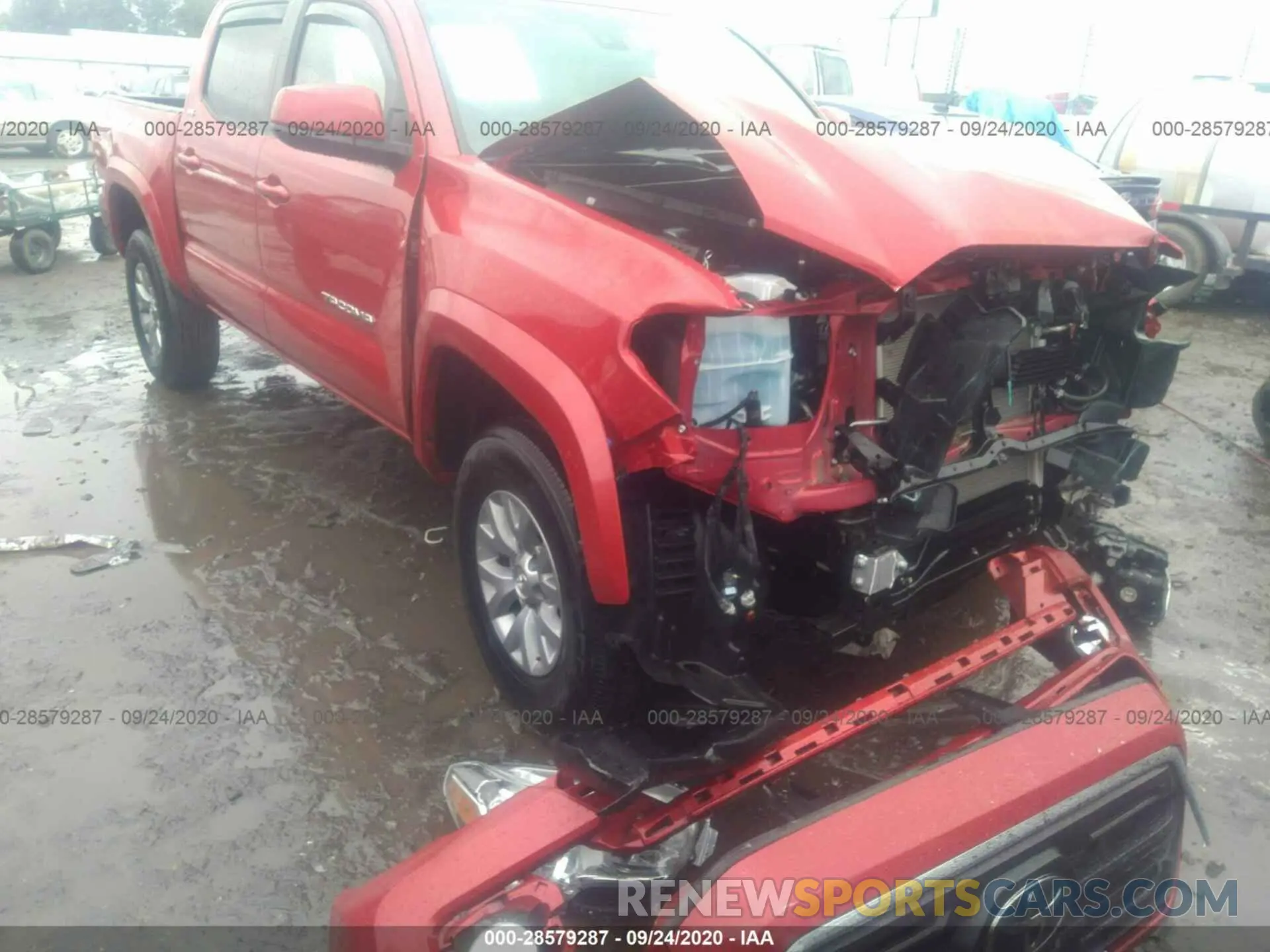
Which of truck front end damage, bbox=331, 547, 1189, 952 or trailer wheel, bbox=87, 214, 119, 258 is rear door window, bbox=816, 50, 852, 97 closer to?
trailer wheel, bbox=87, 214, 119, 258

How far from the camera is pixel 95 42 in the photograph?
2241 cm

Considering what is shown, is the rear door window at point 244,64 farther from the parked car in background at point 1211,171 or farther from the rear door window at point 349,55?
the parked car in background at point 1211,171

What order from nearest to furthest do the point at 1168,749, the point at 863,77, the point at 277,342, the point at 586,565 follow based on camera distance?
the point at 1168,749, the point at 586,565, the point at 277,342, the point at 863,77

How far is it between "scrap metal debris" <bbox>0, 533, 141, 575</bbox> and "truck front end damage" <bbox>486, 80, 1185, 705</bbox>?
236 cm

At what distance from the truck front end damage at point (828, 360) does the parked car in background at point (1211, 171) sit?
5502 millimetres

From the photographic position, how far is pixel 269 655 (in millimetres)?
3074

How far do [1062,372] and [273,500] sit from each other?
3.18m

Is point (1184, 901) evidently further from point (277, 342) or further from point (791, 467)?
point (277, 342)

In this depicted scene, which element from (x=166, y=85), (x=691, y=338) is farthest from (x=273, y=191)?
(x=166, y=85)

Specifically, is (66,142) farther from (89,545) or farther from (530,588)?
(530,588)

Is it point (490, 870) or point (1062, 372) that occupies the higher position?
point (1062, 372)

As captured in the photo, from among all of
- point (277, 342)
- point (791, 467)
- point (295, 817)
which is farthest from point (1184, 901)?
point (277, 342)

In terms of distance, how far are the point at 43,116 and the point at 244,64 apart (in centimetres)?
1644

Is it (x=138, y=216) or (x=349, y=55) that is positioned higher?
(x=349, y=55)
